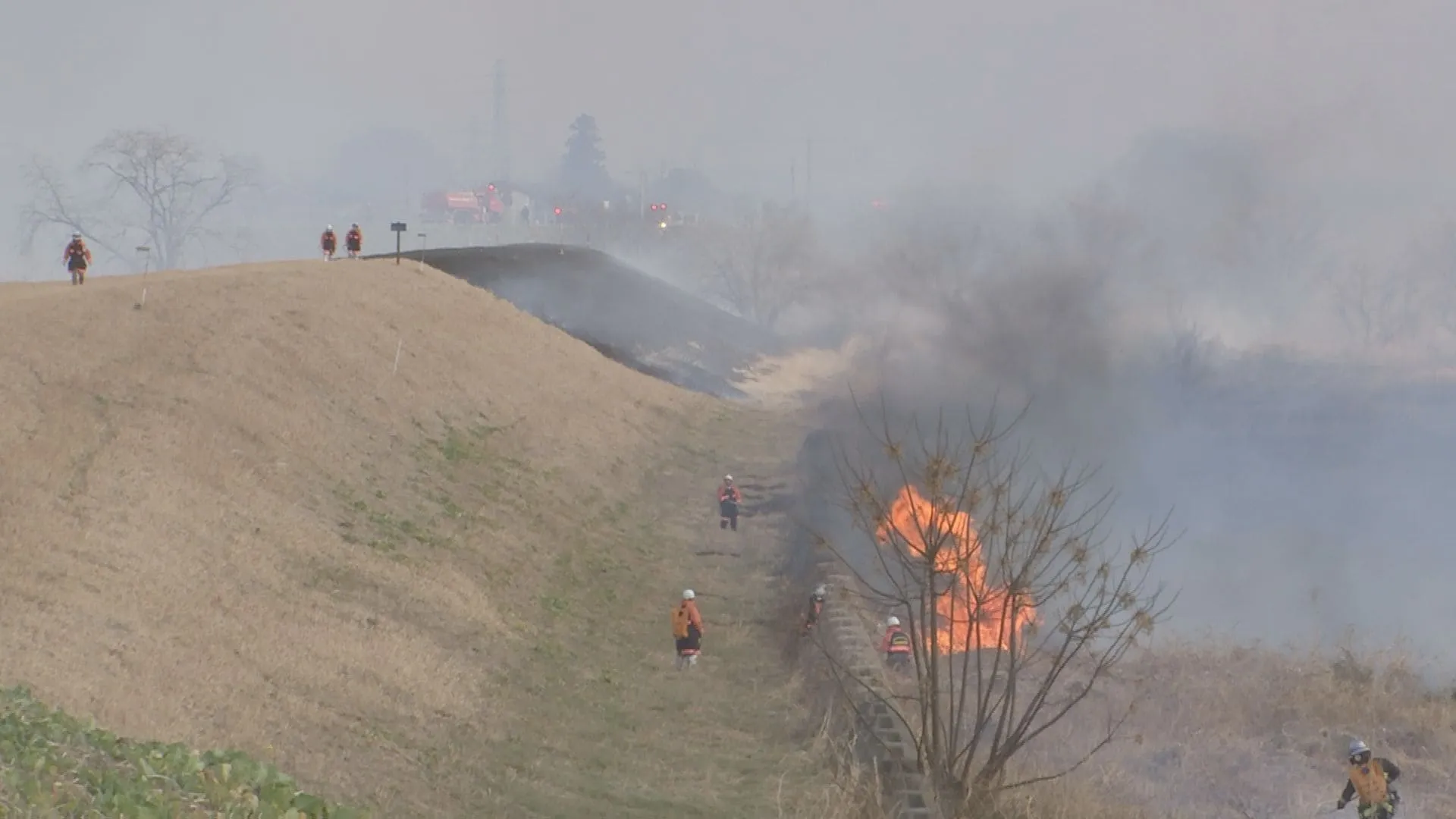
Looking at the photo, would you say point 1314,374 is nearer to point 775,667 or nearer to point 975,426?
point 975,426

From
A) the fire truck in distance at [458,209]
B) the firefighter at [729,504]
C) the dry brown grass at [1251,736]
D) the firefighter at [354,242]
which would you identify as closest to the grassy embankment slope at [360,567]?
the firefighter at [729,504]

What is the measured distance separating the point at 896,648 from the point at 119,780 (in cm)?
1568

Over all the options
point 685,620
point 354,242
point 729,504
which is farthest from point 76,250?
point 685,620

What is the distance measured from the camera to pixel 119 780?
9.41 meters

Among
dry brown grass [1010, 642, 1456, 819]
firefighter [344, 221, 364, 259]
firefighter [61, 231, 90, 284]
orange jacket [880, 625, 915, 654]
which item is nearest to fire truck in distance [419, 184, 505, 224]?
firefighter [344, 221, 364, 259]

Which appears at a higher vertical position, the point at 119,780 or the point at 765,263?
the point at 765,263

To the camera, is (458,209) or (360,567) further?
(458,209)

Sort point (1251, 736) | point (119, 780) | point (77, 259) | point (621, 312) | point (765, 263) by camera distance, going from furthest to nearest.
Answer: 1. point (765, 263)
2. point (621, 312)
3. point (77, 259)
4. point (1251, 736)
5. point (119, 780)

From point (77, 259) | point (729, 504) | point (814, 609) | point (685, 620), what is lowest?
point (685, 620)

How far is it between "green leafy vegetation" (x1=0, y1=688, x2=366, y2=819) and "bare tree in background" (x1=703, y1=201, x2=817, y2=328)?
94.5 metres

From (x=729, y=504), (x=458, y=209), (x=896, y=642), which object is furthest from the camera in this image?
(x=458, y=209)

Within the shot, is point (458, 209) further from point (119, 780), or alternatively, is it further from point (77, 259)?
point (119, 780)

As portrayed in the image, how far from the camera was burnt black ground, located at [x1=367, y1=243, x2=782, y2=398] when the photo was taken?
62.3 m

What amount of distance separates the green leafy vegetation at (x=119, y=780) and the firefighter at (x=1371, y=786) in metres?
10.9
